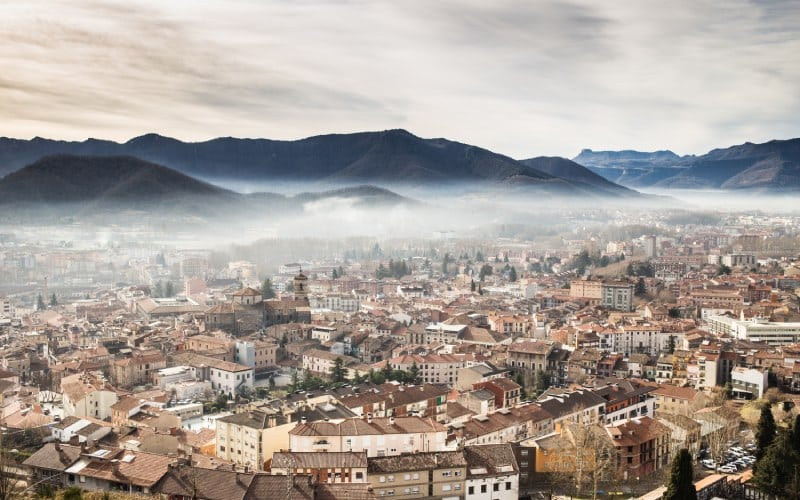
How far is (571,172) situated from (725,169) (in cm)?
3662

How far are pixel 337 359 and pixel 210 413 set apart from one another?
4128mm

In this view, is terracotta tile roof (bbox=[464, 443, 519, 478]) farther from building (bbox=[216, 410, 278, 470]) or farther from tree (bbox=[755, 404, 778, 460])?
tree (bbox=[755, 404, 778, 460])

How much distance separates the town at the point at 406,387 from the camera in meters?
9.99

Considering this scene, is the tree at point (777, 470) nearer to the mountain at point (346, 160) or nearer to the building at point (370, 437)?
the building at point (370, 437)

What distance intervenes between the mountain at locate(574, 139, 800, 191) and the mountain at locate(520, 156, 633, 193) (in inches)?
866

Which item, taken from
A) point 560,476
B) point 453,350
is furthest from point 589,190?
point 560,476

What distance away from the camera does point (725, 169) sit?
5940 inches

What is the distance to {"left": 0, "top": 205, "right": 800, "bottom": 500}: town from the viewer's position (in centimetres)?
999

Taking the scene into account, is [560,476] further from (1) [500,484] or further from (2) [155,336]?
(2) [155,336]

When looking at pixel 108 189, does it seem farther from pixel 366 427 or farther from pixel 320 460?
pixel 320 460

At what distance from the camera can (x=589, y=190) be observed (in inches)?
4611

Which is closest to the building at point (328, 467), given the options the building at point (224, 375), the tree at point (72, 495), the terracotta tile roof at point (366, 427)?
the terracotta tile roof at point (366, 427)

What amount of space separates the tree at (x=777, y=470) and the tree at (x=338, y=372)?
10.0 meters

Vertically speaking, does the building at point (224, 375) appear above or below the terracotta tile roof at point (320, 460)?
below
